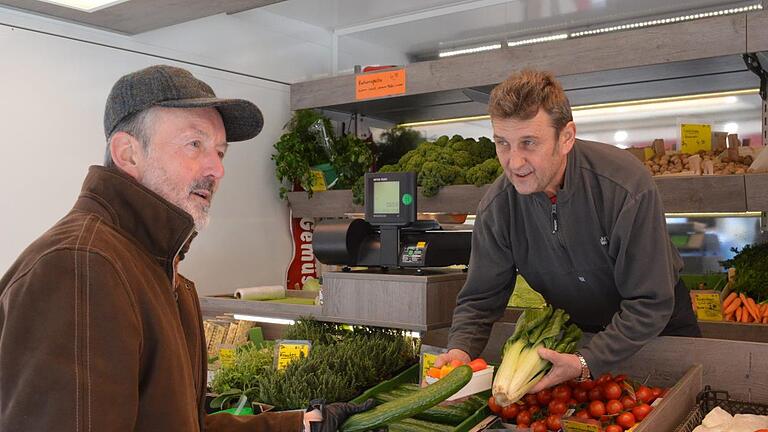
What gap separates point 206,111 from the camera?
6.25 ft

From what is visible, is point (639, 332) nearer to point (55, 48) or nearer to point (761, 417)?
point (761, 417)

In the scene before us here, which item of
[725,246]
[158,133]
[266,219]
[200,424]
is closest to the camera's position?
[158,133]

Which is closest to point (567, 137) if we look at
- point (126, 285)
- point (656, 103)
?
point (126, 285)

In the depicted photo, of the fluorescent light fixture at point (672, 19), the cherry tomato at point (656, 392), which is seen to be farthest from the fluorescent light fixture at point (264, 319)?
the fluorescent light fixture at point (672, 19)

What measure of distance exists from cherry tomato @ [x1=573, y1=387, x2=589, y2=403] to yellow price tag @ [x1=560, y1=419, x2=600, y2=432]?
27 centimetres

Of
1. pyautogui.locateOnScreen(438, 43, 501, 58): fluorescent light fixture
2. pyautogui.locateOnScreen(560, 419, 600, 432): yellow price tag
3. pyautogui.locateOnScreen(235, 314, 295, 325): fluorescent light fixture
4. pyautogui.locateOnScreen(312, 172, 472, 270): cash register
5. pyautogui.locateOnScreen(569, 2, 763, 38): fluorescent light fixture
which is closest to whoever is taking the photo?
pyautogui.locateOnScreen(560, 419, 600, 432): yellow price tag

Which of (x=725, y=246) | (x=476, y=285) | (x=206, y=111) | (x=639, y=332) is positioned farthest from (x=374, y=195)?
(x=725, y=246)

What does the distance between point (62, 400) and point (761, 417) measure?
89.5 inches

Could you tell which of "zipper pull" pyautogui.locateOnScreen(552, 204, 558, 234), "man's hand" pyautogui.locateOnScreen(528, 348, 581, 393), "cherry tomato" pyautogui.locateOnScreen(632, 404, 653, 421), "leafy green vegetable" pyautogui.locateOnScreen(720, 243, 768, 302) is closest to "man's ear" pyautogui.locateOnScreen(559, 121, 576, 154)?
"zipper pull" pyautogui.locateOnScreen(552, 204, 558, 234)

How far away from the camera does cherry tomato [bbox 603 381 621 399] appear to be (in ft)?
8.68

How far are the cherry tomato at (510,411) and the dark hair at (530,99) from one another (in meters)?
1.04

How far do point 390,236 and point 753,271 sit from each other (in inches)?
109

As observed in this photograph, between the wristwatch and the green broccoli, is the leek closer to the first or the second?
the wristwatch

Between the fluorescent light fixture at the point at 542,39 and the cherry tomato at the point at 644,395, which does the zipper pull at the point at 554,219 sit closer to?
the cherry tomato at the point at 644,395
